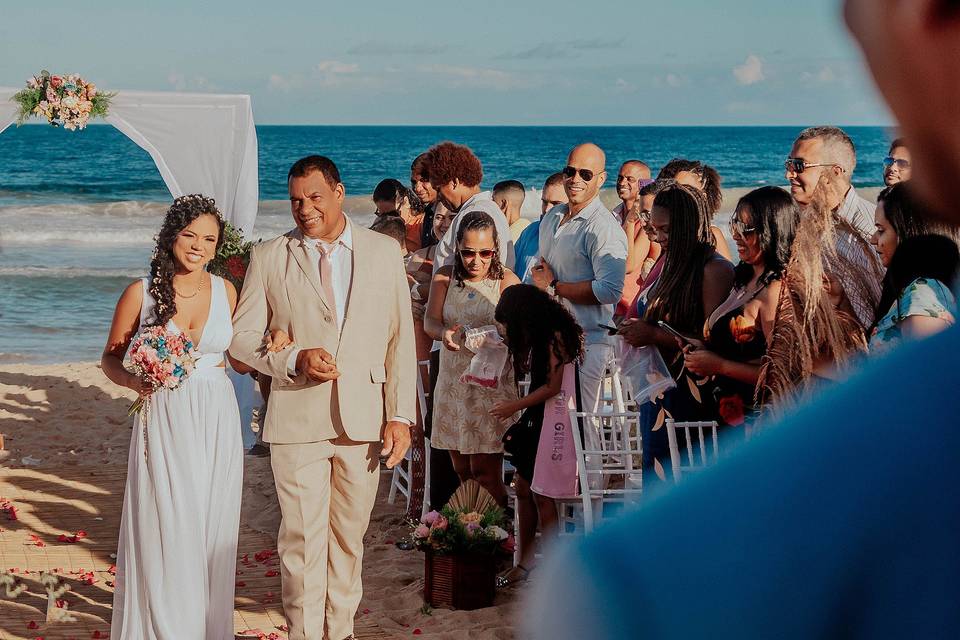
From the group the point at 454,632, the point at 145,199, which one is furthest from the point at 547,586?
the point at 145,199

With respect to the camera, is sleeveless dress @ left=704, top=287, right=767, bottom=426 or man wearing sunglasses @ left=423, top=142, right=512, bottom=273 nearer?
sleeveless dress @ left=704, top=287, right=767, bottom=426

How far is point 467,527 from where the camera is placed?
6.38 metres

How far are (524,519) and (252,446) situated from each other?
394cm

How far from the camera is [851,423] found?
41cm

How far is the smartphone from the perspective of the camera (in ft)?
Result: 17.8

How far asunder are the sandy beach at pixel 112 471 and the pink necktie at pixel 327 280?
1.74 m

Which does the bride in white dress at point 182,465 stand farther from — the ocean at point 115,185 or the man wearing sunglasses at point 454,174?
the ocean at point 115,185

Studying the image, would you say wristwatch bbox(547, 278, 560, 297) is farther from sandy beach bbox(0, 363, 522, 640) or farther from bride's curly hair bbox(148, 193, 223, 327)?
bride's curly hair bbox(148, 193, 223, 327)

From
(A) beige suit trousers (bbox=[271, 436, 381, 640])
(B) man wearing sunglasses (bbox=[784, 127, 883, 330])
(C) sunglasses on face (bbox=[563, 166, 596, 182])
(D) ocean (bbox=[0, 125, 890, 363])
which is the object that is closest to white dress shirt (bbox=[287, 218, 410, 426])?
(A) beige suit trousers (bbox=[271, 436, 381, 640])

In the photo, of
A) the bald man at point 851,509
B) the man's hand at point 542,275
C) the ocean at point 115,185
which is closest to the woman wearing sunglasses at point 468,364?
the man's hand at point 542,275

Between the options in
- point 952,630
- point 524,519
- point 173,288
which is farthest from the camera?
point 524,519

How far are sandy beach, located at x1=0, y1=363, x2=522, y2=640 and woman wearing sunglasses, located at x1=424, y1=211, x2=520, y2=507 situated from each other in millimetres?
818

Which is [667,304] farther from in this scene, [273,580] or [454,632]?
[273,580]

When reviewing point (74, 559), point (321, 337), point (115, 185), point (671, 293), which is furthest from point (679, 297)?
point (115, 185)
